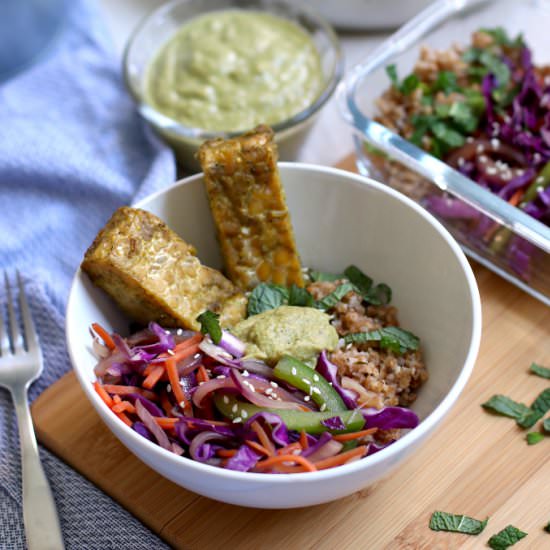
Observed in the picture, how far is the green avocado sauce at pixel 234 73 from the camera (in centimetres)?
349

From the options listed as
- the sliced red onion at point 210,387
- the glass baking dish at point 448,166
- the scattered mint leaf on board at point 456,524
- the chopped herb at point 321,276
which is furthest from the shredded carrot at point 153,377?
the glass baking dish at point 448,166

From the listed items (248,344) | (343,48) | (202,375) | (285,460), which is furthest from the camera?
(343,48)

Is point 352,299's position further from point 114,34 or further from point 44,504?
point 114,34

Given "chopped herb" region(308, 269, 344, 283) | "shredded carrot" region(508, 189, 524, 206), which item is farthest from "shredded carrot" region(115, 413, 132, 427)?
"shredded carrot" region(508, 189, 524, 206)

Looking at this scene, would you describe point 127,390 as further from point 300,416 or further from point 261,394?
point 300,416

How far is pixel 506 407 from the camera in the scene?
7.91ft

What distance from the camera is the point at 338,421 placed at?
2.04 m

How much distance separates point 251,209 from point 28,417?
938 mm

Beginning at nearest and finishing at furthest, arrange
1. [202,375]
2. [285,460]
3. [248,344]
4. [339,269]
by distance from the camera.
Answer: [285,460]
[202,375]
[248,344]
[339,269]

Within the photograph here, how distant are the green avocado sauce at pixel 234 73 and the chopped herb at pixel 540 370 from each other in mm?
1560

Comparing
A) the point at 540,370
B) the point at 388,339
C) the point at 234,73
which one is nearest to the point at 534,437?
the point at 540,370

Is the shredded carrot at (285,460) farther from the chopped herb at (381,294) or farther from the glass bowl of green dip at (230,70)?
the glass bowl of green dip at (230,70)

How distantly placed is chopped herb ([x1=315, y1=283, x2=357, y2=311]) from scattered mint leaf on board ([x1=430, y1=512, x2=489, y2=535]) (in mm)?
663

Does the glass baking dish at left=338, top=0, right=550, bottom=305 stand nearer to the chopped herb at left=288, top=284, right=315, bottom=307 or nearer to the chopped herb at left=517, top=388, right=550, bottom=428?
the chopped herb at left=517, top=388, right=550, bottom=428
